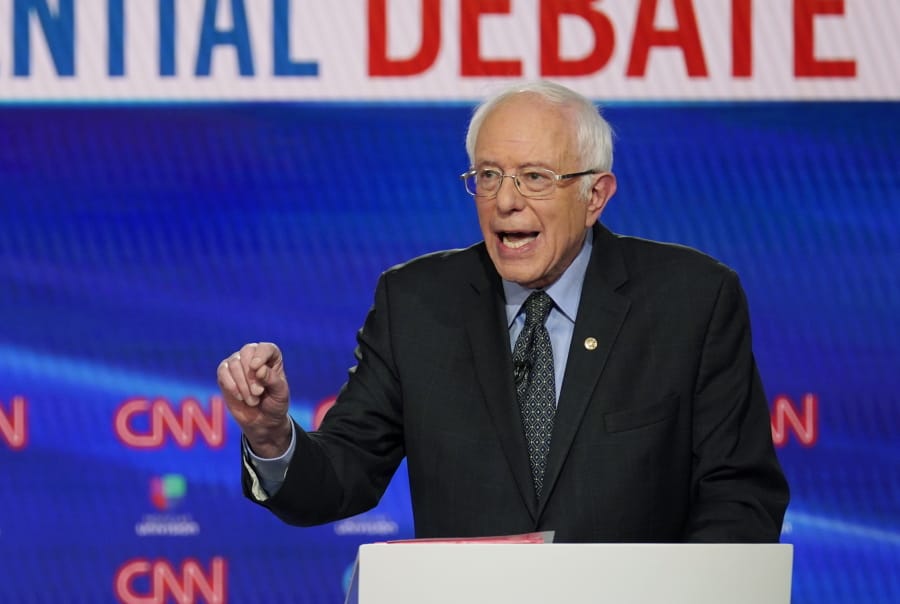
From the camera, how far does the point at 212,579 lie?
3.40 m

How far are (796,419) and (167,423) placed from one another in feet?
5.44

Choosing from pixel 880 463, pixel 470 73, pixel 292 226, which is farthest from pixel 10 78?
pixel 880 463

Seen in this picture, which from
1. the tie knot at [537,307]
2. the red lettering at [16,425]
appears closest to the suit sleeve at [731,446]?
the tie knot at [537,307]

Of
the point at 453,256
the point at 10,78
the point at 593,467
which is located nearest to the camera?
the point at 593,467

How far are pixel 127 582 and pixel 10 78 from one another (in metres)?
1.35

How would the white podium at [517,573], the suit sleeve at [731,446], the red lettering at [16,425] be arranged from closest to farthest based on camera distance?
the white podium at [517,573] → the suit sleeve at [731,446] → the red lettering at [16,425]

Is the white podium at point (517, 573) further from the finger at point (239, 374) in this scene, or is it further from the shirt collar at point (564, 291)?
the shirt collar at point (564, 291)

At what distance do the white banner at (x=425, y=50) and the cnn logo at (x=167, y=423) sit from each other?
2.63ft

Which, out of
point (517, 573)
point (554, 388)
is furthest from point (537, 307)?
point (517, 573)

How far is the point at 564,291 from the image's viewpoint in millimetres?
2219

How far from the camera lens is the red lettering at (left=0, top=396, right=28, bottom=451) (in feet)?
11.0

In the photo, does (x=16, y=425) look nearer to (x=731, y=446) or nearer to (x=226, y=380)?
(x=226, y=380)

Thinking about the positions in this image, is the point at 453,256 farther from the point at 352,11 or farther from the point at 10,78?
the point at 10,78

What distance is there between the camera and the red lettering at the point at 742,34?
341cm
